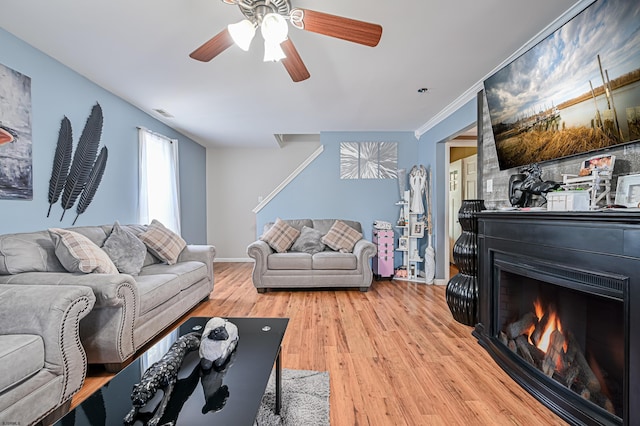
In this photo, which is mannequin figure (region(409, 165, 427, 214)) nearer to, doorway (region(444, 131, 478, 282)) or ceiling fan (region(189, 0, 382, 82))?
doorway (region(444, 131, 478, 282))

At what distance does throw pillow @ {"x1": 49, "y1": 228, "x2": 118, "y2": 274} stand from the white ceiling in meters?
1.55

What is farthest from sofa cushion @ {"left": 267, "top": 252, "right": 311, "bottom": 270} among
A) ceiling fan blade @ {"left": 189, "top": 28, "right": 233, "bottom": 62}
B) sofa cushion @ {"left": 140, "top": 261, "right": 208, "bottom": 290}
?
ceiling fan blade @ {"left": 189, "top": 28, "right": 233, "bottom": 62}

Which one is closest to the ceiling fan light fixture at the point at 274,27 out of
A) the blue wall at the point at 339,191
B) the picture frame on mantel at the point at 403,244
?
the blue wall at the point at 339,191

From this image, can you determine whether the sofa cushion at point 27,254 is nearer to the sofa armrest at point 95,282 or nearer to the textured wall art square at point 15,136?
the sofa armrest at point 95,282

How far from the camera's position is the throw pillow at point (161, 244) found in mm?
3051

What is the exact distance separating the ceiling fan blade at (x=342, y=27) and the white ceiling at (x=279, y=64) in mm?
336

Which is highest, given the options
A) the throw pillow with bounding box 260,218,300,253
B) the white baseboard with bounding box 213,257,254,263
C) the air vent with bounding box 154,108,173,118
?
the air vent with bounding box 154,108,173,118

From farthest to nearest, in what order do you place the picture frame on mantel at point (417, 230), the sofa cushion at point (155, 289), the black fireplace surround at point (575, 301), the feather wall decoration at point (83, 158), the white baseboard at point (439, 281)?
1. the picture frame on mantel at point (417, 230)
2. the white baseboard at point (439, 281)
3. the feather wall decoration at point (83, 158)
4. the sofa cushion at point (155, 289)
5. the black fireplace surround at point (575, 301)

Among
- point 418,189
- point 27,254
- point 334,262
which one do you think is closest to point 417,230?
point 418,189

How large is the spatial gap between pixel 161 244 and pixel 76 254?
3.50 ft

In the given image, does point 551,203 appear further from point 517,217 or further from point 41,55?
point 41,55

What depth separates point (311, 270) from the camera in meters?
3.78

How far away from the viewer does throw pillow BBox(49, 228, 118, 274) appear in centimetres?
202

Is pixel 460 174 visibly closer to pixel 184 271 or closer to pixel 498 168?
pixel 498 168
